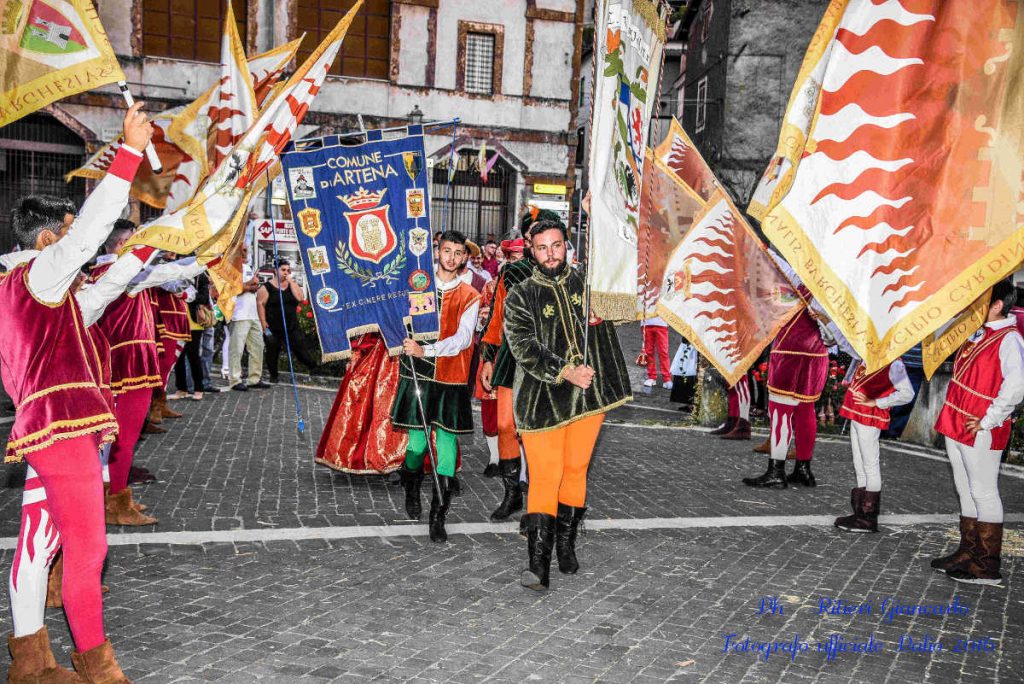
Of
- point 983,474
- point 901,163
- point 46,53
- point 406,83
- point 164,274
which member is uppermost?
point 406,83

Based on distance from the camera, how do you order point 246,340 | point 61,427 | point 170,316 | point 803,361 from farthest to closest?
point 246,340 → point 170,316 → point 803,361 → point 61,427

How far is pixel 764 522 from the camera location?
6930mm

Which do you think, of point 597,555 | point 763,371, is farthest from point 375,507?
point 763,371

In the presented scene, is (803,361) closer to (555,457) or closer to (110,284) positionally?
(555,457)

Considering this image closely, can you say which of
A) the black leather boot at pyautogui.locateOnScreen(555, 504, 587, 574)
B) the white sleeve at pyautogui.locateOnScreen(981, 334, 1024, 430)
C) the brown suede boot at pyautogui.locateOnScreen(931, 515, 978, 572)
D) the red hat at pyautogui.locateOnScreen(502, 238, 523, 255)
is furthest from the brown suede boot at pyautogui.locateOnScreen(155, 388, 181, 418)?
the white sleeve at pyautogui.locateOnScreen(981, 334, 1024, 430)

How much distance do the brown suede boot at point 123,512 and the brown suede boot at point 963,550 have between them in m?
5.10

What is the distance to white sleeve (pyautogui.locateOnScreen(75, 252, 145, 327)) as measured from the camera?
3.92 meters

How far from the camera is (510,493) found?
22.3ft

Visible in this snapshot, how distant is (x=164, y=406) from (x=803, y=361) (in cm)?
686

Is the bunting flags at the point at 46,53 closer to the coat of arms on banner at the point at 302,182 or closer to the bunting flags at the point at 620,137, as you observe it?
the coat of arms on banner at the point at 302,182

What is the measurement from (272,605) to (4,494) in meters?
3.25

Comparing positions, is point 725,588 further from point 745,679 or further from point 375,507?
point 375,507

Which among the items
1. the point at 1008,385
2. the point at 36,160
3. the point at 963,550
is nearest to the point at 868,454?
the point at 963,550

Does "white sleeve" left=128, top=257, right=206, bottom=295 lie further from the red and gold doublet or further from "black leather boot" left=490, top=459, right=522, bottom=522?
the red and gold doublet
